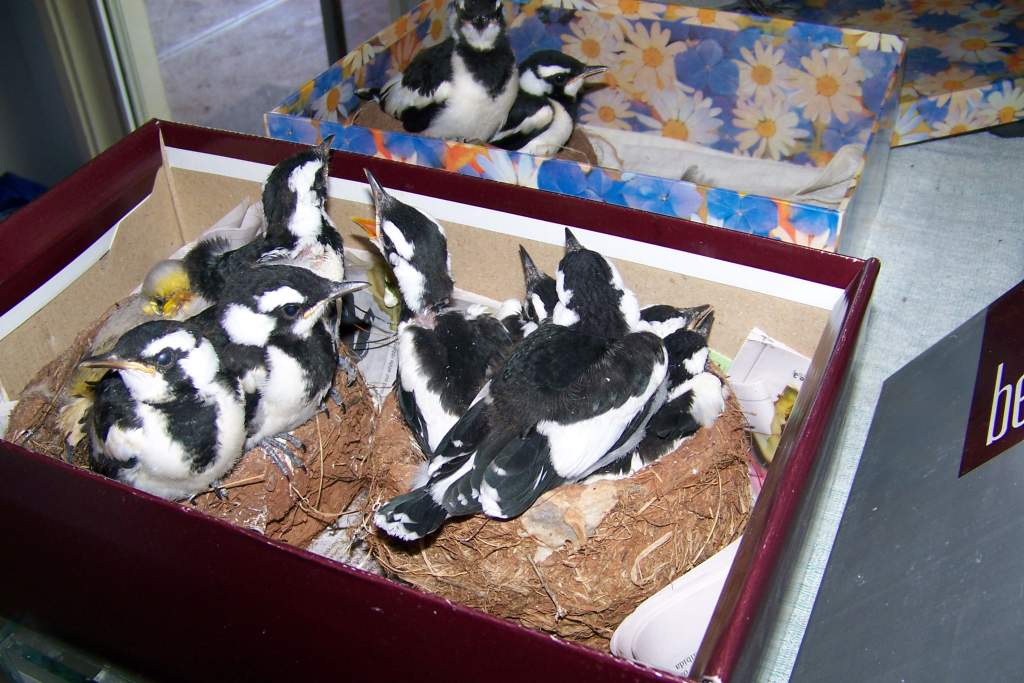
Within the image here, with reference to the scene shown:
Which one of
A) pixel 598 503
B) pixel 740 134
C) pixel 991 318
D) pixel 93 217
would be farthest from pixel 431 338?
pixel 740 134

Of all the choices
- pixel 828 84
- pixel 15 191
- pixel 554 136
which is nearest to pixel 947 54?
pixel 828 84

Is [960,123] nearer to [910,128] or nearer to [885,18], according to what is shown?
[910,128]

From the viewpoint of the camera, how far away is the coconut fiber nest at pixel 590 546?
3.85 ft

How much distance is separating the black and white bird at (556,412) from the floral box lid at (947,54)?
1426 mm

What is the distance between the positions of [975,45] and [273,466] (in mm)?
2078

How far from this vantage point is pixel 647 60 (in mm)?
2250

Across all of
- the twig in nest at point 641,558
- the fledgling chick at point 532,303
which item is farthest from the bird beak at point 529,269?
the twig in nest at point 641,558

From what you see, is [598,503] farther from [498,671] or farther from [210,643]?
[210,643]

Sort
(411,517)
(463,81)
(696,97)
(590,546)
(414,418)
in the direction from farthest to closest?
(696,97) → (463,81) → (414,418) → (590,546) → (411,517)

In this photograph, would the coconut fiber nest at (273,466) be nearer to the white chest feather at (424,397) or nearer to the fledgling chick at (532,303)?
the white chest feather at (424,397)

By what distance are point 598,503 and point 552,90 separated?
4.24 ft

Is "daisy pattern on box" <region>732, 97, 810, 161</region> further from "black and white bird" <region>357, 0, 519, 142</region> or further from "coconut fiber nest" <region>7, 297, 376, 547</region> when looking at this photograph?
"coconut fiber nest" <region>7, 297, 376, 547</region>

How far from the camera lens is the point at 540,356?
1191mm

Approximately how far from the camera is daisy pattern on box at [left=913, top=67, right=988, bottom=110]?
2.15 m
